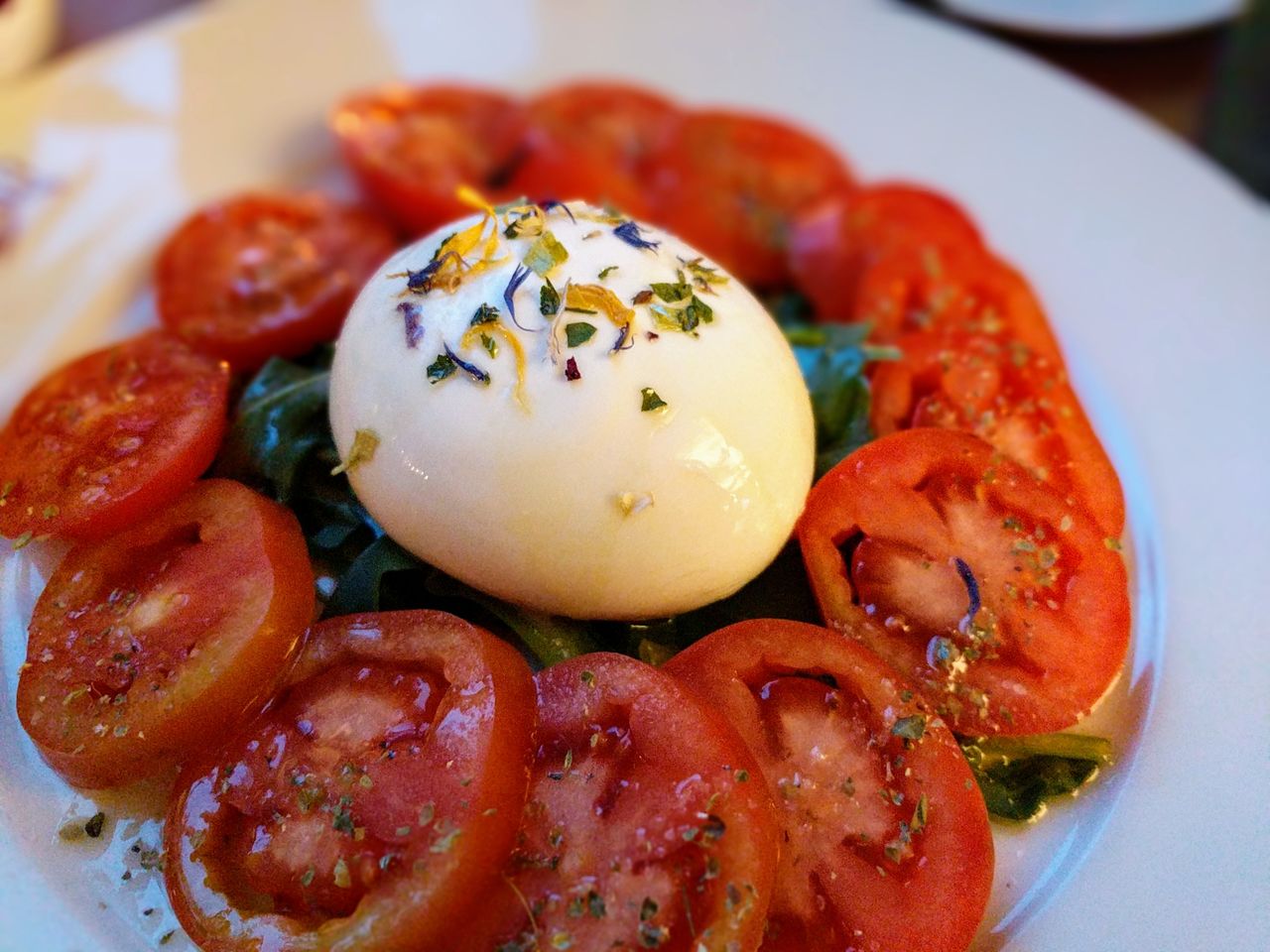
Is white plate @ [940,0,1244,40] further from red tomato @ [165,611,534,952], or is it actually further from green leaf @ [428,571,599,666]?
red tomato @ [165,611,534,952]

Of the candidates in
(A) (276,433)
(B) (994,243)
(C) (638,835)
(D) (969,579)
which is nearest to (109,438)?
(A) (276,433)

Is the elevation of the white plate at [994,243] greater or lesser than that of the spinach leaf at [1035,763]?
greater

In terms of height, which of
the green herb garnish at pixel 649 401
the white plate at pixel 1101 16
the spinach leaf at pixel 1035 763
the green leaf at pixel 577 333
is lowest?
the spinach leaf at pixel 1035 763

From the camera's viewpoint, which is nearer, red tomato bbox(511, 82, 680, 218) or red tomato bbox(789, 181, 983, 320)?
red tomato bbox(789, 181, 983, 320)

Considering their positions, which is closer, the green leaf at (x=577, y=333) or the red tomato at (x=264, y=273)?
the green leaf at (x=577, y=333)

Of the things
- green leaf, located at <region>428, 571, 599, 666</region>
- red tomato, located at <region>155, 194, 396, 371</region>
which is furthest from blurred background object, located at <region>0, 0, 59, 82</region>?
green leaf, located at <region>428, 571, 599, 666</region>

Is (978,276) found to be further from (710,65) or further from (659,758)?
(659,758)

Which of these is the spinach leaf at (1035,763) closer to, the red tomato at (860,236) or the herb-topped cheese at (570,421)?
the herb-topped cheese at (570,421)

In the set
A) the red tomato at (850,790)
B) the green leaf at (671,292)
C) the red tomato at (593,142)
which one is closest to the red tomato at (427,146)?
the red tomato at (593,142)
